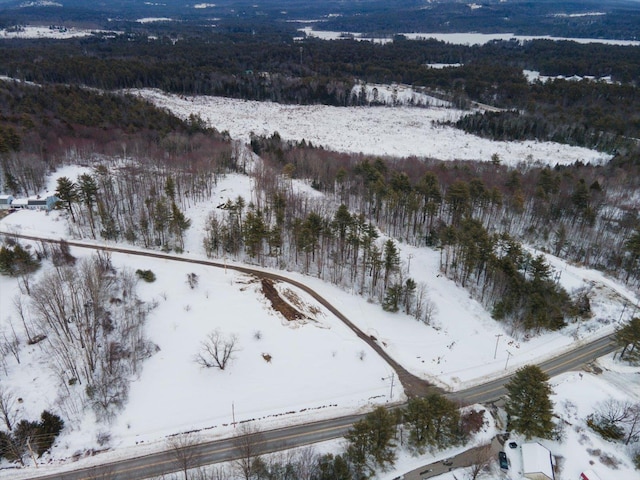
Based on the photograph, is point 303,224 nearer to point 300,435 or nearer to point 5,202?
point 300,435

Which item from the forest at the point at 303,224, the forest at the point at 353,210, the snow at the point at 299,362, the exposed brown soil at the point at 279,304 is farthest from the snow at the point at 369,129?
the exposed brown soil at the point at 279,304

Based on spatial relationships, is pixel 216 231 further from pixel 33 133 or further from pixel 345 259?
pixel 33 133

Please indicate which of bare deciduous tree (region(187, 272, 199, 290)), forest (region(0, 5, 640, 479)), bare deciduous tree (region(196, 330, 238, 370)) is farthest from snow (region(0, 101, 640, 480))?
forest (region(0, 5, 640, 479))

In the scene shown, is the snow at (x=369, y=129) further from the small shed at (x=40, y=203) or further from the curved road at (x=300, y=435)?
the curved road at (x=300, y=435)

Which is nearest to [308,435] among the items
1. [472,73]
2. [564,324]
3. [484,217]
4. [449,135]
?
[564,324]

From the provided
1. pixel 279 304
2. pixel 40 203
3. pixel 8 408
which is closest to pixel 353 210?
pixel 279 304

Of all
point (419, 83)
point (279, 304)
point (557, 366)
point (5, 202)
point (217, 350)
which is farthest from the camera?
point (419, 83)
